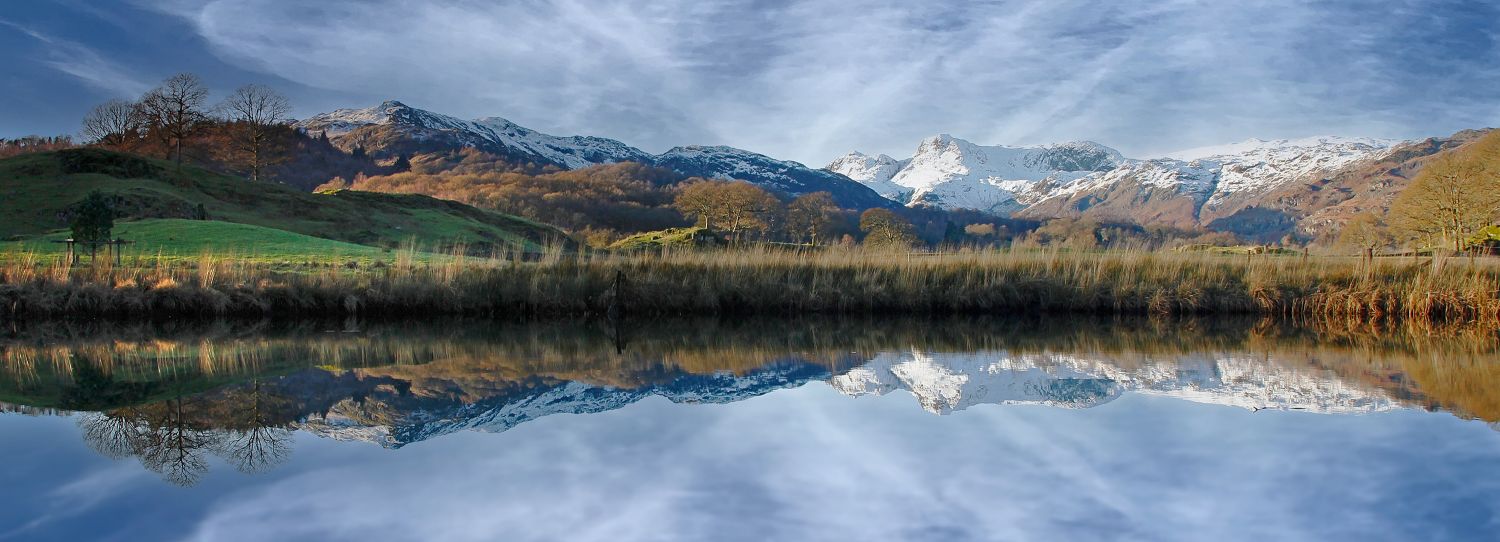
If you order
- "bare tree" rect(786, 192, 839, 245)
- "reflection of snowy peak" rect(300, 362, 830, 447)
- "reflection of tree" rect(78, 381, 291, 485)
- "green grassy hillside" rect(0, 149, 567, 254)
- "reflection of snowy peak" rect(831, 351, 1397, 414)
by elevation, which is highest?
"bare tree" rect(786, 192, 839, 245)

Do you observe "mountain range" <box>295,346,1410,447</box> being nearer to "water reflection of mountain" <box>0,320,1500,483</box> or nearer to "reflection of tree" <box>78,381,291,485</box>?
"water reflection of mountain" <box>0,320,1500,483</box>

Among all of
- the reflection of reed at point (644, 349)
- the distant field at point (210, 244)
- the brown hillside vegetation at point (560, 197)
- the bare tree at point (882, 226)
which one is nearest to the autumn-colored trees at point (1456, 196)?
the bare tree at point (882, 226)

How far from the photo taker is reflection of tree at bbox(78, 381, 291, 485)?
426cm

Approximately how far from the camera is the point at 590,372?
23.2 ft

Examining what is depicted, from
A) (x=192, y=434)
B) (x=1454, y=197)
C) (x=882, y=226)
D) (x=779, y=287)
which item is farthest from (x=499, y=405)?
(x=882, y=226)

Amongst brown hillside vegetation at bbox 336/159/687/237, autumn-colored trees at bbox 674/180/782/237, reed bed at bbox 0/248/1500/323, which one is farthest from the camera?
brown hillside vegetation at bbox 336/159/687/237

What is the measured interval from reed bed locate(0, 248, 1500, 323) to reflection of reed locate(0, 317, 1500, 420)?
3.15 feet

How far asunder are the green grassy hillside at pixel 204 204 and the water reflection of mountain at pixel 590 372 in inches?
611

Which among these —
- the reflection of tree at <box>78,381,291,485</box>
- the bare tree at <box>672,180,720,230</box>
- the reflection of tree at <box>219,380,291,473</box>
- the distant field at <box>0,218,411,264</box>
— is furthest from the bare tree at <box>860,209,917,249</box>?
the reflection of tree at <box>78,381,291,485</box>

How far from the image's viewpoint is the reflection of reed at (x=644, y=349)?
6.52m

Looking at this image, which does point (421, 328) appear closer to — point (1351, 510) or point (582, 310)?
point (582, 310)

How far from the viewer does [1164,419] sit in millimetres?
5195

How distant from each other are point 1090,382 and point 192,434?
5632 millimetres

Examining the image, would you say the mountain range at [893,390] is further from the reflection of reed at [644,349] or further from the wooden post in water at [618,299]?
the wooden post in water at [618,299]
